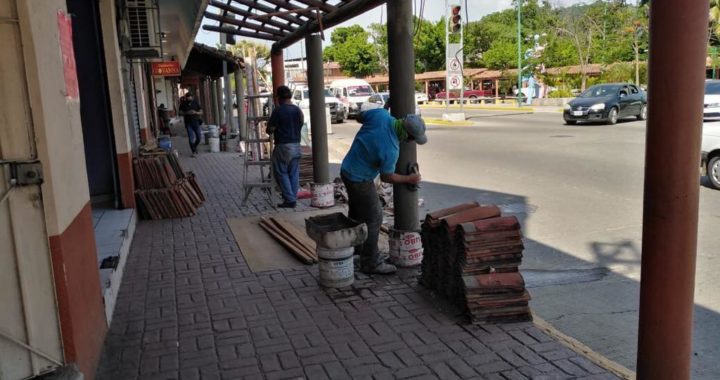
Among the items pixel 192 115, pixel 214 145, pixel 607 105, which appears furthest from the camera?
pixel 607 105

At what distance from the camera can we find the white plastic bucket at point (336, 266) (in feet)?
17.8

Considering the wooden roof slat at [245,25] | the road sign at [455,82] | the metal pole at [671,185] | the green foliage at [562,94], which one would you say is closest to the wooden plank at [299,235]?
the wooden roof slat at [245,25]

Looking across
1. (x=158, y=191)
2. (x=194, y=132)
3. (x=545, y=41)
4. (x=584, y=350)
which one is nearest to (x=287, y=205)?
(x=158, y=191)

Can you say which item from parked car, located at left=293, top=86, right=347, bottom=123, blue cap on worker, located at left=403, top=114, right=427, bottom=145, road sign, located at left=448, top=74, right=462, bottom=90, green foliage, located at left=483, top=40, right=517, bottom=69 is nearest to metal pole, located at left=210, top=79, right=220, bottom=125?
parked car, located at left=293, top=86, right=347, bottom=123

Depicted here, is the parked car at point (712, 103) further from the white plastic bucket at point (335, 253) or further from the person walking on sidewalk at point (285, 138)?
the white plastic bucket at point (335, 253)

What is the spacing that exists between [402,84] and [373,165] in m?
0.87

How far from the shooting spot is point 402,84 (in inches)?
231

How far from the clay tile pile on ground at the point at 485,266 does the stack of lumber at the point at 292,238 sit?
79.0 inches

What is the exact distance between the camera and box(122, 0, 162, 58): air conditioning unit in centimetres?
940

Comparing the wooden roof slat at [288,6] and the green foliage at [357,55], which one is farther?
the green foliage at [357,55]

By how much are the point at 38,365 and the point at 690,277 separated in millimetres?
3356

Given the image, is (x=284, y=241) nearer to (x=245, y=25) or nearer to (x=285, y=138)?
(x=285, y=138)

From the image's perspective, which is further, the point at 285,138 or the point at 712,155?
the point at 712,155

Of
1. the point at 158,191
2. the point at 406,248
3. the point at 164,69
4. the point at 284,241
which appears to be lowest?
the point at 284,241
